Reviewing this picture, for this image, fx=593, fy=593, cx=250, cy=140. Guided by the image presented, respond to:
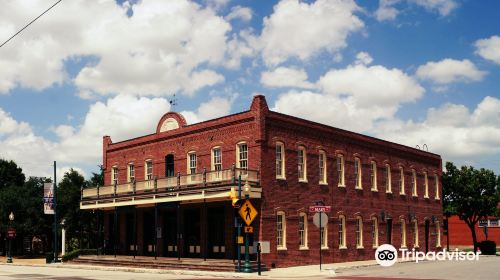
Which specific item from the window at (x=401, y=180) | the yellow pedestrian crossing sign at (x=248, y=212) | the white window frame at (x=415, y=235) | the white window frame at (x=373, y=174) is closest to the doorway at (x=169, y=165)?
the yellow pedestrian crossing sign at (x=248, y=212)

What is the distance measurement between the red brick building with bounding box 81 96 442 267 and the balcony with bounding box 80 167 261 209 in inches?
2.3

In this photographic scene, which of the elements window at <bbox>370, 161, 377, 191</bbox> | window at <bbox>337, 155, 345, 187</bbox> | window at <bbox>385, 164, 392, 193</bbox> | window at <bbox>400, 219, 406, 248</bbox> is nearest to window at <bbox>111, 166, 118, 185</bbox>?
window at <bbox>337, 155, 345, 187</bbox>

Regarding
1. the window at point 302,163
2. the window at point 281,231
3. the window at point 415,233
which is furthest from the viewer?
the window at point 415,233

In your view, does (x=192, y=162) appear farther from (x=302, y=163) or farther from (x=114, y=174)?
(x=114, y=174)

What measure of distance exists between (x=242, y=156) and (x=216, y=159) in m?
2.29

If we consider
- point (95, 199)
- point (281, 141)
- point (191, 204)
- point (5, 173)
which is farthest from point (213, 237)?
point (5, 173)

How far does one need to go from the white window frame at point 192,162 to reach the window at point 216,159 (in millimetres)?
1664

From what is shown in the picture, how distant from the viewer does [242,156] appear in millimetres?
32625

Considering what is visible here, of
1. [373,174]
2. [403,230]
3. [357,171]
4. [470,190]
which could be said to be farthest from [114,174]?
[470,190]

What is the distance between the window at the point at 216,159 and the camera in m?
34.0

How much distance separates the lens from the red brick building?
103 ft

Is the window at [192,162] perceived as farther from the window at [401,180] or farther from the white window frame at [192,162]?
the window at [401,180]

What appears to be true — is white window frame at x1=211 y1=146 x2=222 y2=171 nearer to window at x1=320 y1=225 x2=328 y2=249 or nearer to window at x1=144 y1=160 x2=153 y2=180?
window at x1=144 y1=160 x2=153 y2=180

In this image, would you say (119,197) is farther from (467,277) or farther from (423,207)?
(423,207)
